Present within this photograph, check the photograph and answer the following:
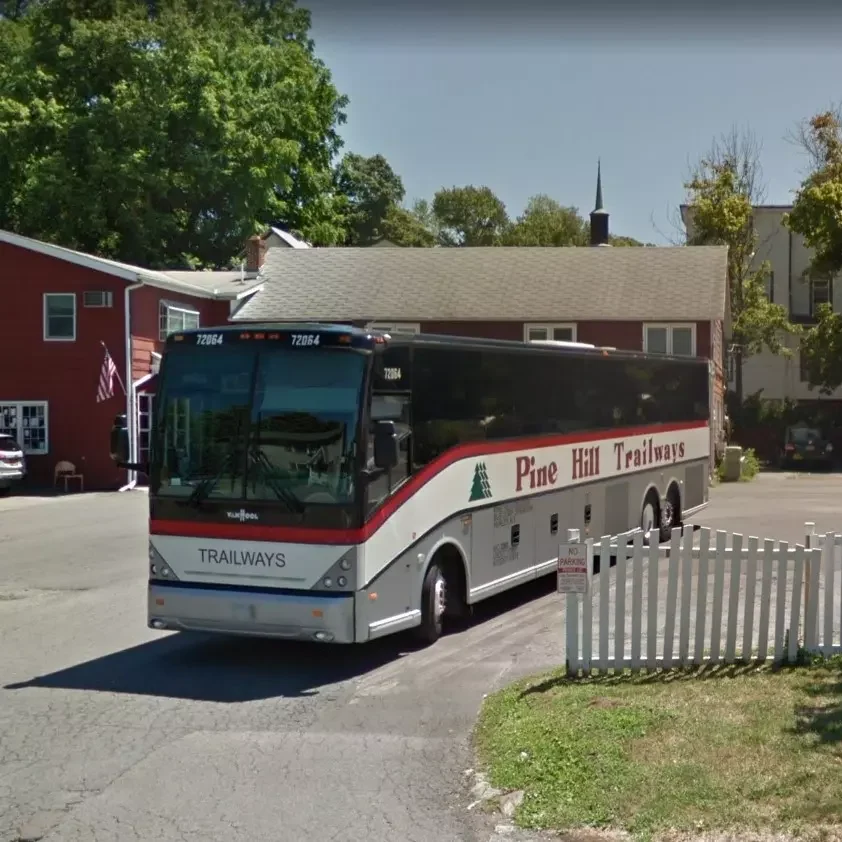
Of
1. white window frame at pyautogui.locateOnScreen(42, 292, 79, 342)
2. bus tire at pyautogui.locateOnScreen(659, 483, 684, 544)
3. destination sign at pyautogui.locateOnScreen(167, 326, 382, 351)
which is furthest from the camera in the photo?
white window frame at pyautogui.locateOnScreen(42, 292, 79, 342)

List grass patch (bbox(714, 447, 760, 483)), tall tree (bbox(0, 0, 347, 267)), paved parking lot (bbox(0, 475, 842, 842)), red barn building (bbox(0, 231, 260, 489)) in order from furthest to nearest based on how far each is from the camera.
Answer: tall tree (bbox(0, 0, 347, 267)) → grass patch (bbox(714, 447, 760, 483)) → red barn building (bbox(0, 231, 260, 489)) → paved parking lot (bbox(0, 475, 842, 842))

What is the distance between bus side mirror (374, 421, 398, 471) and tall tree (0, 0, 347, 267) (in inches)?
1386

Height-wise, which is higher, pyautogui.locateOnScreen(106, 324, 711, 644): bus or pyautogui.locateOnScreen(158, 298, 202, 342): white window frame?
pyautogui.locateOnScreen(158, 298, 202, 342): white window frame

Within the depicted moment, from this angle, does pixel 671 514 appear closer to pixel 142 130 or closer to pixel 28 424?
pixel 28 424

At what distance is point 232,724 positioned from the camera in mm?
8719

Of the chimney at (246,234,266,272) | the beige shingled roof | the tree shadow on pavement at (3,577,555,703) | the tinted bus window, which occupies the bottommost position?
the tree shadow on pavement at (3,577,555,703)

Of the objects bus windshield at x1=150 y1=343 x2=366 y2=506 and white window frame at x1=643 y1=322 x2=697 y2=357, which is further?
white window frame at x1=643 y1=322 x2=697 y2=357

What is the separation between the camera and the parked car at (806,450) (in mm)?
42656

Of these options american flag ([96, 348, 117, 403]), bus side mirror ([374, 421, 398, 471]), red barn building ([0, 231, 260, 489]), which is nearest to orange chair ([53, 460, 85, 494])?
red barn building ([0, 231, 260, 489])

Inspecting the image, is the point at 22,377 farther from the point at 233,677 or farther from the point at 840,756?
the point at 840,756

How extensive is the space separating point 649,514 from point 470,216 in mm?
65554

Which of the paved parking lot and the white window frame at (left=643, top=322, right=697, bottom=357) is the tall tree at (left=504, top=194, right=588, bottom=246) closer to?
the white window frame at (left=643, top=322, right=697, bottom=357)

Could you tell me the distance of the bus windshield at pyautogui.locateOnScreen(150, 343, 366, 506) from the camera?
33.6 feet

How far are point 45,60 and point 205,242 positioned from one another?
9.35 m
